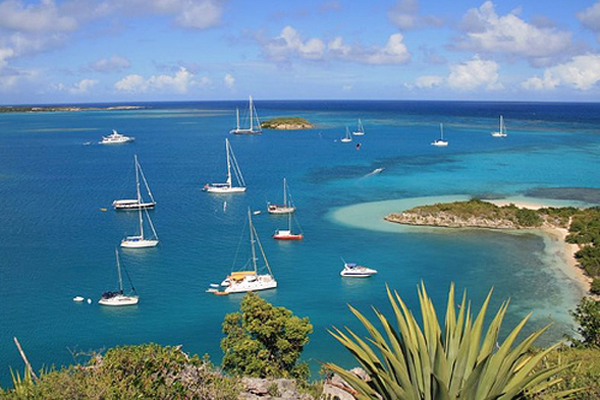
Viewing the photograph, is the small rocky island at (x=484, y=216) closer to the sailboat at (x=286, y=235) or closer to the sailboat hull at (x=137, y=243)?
the sailboat at (x=286, y=235)

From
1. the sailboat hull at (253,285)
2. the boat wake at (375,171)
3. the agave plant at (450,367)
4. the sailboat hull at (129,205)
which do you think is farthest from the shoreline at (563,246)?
the agave plant at (450,367)

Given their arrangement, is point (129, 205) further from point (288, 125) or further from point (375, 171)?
point (288, 125)

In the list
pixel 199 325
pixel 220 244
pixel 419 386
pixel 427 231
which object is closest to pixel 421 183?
pixel 427 231

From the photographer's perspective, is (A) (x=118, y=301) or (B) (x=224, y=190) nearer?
(A) (x=118, y=301)

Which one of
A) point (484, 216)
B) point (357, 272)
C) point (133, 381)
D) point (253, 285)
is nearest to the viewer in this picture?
point (133, 381)

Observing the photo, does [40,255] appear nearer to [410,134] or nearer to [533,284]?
[533,284]

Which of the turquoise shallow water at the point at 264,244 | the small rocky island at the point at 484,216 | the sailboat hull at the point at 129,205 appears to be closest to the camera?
the turquoise shallow water at the point at 264,244

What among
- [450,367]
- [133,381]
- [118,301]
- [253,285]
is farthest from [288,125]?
[450,367]
